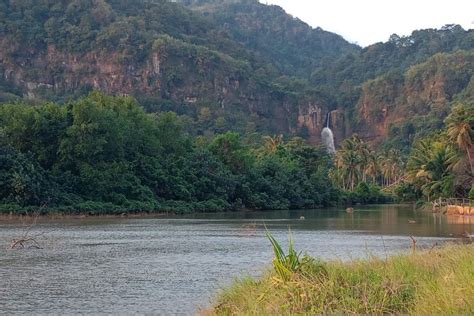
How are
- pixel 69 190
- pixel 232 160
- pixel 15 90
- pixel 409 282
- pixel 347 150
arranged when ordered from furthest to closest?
pixel 15 90, pixel 347 150, pixel 232 160, pixel 69 190, pixel 409 282

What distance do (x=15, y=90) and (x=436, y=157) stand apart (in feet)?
407

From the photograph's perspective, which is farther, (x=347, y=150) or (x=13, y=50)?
(x=13, y=50)

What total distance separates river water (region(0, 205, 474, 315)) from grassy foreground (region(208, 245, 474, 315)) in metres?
3.51

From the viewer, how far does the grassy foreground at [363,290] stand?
524 inches

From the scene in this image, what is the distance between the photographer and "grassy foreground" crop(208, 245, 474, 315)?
13.3m

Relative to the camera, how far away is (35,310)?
2069cm

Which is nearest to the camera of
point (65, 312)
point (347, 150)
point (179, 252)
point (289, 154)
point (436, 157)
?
point (65, 312)

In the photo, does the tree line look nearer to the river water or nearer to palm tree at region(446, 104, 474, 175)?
the river water

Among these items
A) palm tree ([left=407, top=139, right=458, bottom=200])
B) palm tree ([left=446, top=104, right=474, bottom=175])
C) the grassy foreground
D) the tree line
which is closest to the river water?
the grassy foreground

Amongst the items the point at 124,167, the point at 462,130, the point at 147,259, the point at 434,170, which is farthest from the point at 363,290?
the point at 434,170

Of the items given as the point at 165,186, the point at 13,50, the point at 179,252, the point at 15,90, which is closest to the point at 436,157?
the point at 165,186

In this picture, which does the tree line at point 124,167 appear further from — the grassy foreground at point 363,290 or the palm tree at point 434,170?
the grassy foreground at point 363,290

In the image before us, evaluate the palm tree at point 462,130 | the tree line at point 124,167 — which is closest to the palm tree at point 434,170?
the palm tree at point 462,130

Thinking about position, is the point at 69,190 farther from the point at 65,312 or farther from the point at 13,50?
the point at 13,50
